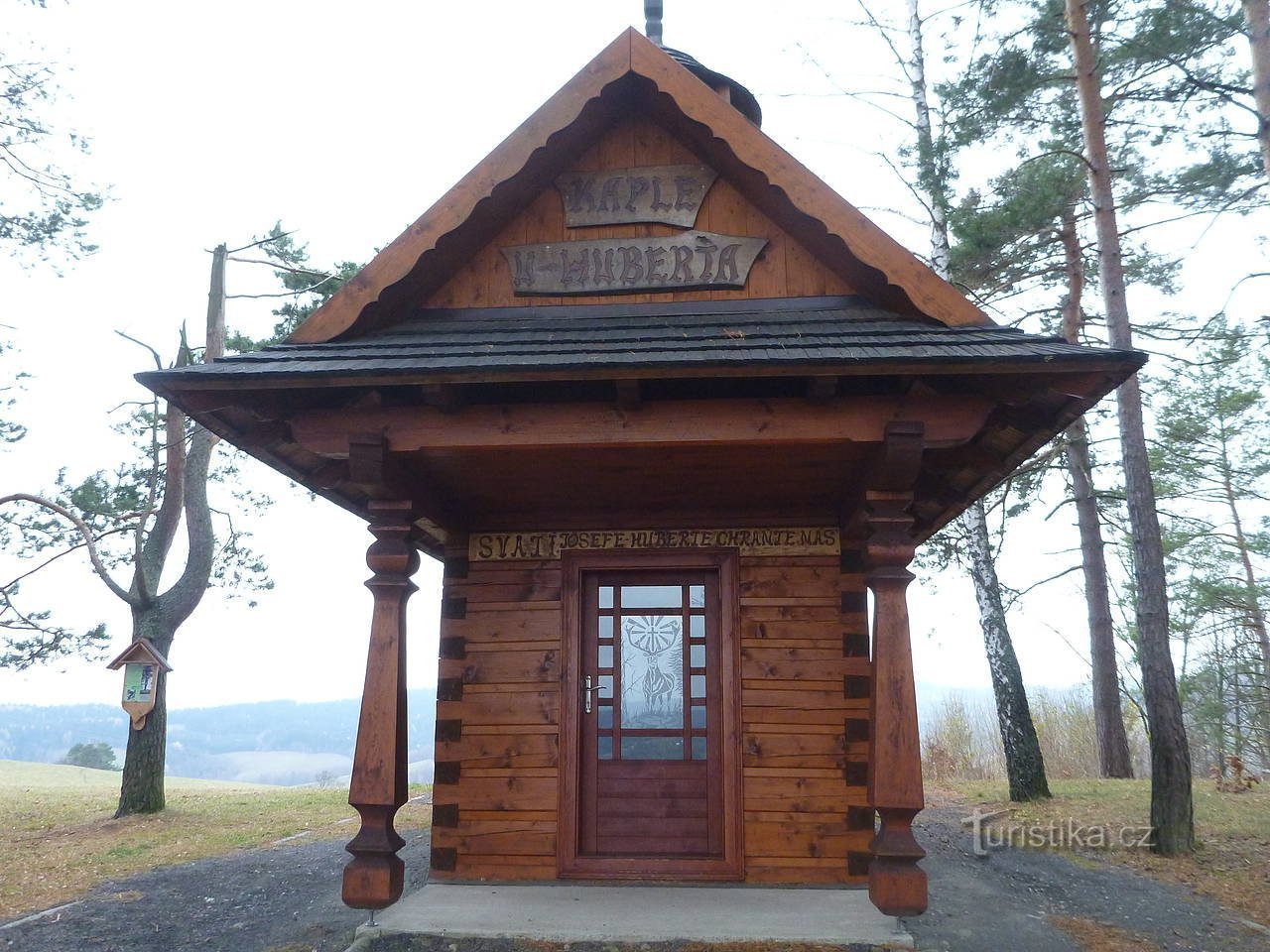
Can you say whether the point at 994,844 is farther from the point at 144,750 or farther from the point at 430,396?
the point at 144,750

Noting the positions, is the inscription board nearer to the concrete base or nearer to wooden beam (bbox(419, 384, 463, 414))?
wooden beam (bbox(419, 384, 463, 414))

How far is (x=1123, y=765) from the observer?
45.0 ft

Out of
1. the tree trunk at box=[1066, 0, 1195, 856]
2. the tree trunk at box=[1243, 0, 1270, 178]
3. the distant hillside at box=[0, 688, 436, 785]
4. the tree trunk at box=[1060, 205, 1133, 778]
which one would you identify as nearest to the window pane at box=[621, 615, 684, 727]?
the tree trunk at box=[1066, 0, 1195, 856]

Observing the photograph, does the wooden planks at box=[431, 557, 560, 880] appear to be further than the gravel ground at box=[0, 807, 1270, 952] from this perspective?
Yes

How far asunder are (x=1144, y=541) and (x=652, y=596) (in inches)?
211

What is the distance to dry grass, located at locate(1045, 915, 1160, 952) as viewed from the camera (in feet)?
18.3

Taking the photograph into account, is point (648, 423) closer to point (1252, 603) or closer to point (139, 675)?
point (139, 675)

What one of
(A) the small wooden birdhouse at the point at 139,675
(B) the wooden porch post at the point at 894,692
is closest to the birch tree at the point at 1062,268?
(B) the wooden porch post at the point at 894,692

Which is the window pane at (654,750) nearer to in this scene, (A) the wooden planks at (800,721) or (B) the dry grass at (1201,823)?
(A) the wooden planks at (800,721)

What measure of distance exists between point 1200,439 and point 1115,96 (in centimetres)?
791

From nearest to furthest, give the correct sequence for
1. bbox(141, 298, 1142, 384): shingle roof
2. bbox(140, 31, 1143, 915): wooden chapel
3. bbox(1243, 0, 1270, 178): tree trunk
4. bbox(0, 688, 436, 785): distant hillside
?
bbox(141, 298, 1142, 384): shingle roof, bbox(140, 31, 1143, 915): wooden chapel, bbox(1243, 0, 1270, 178): tree trunk, bbox(0, 688, 436, 785): distant hillside

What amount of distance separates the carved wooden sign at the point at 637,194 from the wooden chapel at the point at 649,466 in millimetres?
21

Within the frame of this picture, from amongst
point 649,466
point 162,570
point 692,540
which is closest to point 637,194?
point 649,466

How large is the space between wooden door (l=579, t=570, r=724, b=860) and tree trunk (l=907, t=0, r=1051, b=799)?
6.11 metres
